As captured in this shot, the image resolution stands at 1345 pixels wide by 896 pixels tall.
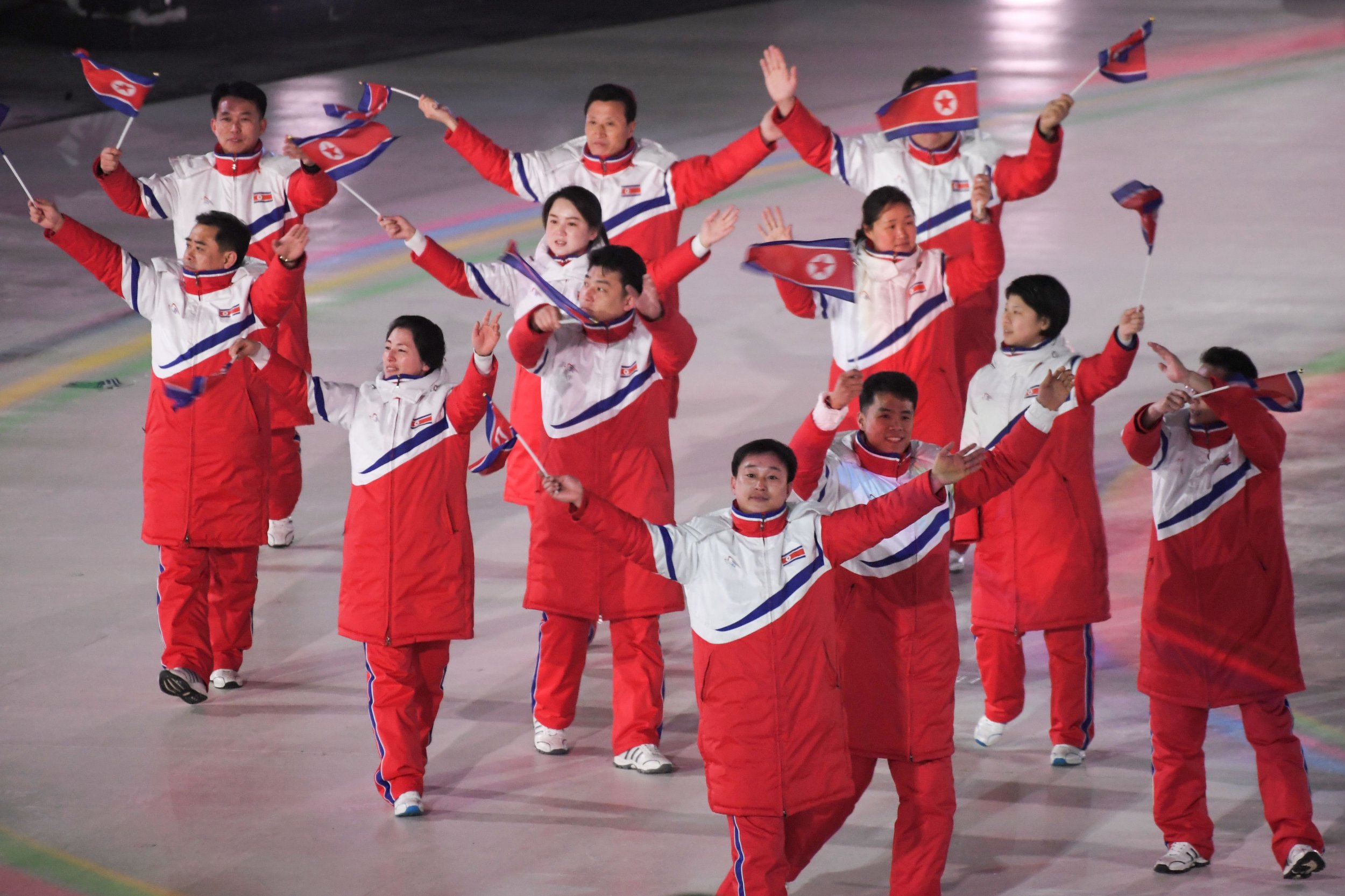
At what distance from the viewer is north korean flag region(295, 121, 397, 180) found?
7598 millimetres

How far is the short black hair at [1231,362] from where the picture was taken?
6027 mm

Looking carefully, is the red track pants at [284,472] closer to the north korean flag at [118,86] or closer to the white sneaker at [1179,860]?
the north korean flag at [118,86]

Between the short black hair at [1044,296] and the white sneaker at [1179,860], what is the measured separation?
1881 millimetres

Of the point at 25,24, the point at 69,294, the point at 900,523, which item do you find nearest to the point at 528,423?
the point at 900,523

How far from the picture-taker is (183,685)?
23.6ft

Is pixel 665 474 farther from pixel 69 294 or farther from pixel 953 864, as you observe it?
pixel 69 294

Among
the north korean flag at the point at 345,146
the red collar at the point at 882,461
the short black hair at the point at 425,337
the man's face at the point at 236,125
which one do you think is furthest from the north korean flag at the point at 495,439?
the man's face at the point at 236,125

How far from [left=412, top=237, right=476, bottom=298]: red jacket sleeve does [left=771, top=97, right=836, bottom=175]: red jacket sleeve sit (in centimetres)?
157

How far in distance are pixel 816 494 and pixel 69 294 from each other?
27.5ft

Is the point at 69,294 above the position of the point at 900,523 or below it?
Result: above

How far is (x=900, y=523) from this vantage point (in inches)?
218

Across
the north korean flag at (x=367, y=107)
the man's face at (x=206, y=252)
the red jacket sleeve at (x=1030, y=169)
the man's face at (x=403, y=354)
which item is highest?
the north korean flag at (x=367, y=107)

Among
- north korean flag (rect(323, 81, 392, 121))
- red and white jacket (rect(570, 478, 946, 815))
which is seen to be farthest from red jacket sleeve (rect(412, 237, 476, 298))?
red and white jacket (rect(570, 478, 946, 815))

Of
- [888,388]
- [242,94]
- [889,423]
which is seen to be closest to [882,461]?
[889,423]
